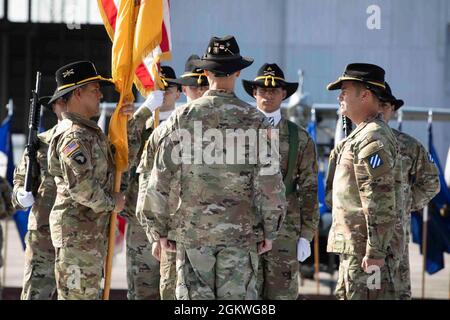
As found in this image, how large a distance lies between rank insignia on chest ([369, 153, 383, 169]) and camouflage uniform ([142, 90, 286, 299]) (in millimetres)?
684

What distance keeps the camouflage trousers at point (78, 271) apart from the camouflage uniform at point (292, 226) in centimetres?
127

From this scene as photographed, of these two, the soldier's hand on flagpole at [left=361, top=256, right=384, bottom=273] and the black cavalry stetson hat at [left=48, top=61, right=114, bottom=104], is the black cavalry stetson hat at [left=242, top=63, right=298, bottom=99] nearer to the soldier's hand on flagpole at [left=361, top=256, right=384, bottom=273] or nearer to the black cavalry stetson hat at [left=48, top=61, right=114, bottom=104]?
the black cavalry stetson hat at [left=48, top=61, right=114, bottom=104]

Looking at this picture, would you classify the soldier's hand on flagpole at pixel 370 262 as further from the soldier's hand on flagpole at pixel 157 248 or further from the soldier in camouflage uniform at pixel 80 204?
the soldier in camouflage uniform at pixel 80 204

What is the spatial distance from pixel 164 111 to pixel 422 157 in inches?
87.7

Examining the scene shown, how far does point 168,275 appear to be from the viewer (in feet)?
21.2

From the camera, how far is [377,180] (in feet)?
19.5

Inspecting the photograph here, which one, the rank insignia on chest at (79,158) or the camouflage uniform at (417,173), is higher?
the rank insignia on chest at (79,158)

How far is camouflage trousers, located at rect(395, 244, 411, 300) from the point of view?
6.31 m

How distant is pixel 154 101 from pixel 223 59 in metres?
2.01

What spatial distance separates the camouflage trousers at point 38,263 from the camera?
24.1ft

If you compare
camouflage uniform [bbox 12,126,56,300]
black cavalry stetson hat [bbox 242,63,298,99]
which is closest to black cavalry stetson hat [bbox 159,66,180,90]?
black cavalry stetson hat [bbox 242,63,298,99]

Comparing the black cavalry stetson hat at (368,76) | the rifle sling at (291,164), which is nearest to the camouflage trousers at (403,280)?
the rifle sling at (291,164)
